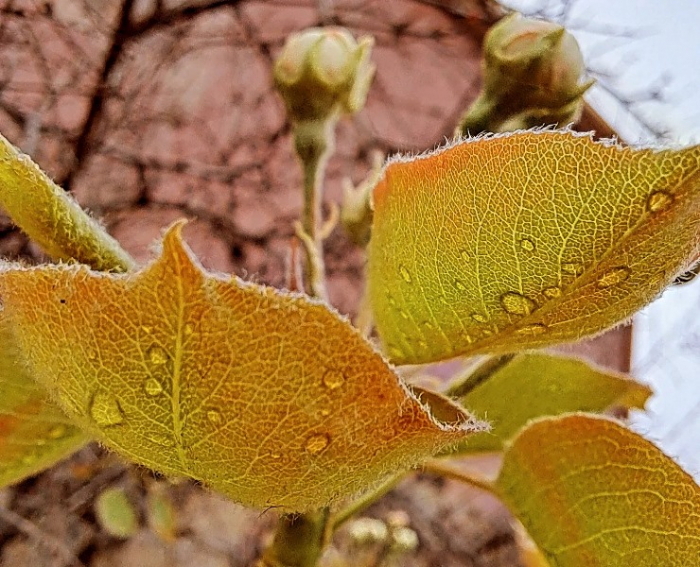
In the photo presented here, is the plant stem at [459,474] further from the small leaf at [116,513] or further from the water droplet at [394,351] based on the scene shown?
the small leaf at [116,513]

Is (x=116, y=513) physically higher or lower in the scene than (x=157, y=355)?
lower

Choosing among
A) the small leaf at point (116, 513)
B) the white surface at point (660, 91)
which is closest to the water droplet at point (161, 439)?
the white surface at point (660, 91)

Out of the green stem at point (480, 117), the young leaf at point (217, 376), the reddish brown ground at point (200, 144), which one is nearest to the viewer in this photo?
the young leaf at point (217, 376)

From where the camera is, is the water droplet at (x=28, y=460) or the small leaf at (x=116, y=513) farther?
the small leaf at (x=116, y=513)

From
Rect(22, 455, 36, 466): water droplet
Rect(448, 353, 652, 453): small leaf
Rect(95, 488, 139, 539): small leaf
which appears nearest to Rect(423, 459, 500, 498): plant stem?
Rect(448, 353, 652, 453): small leaf

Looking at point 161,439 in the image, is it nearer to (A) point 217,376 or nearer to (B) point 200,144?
(A) point 217,376

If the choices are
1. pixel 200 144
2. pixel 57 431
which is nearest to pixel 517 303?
pixel 57 431

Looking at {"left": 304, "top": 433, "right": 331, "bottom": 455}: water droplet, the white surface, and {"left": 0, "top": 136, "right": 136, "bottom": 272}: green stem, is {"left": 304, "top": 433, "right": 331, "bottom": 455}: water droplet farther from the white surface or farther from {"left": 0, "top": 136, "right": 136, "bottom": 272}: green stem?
the white surface
